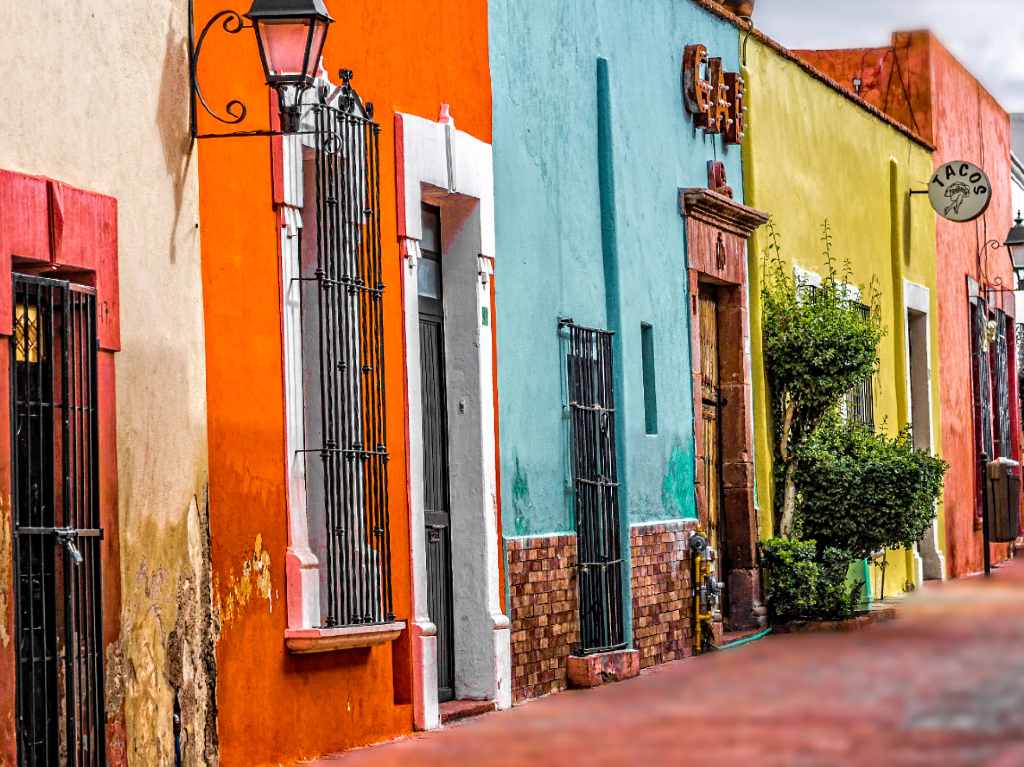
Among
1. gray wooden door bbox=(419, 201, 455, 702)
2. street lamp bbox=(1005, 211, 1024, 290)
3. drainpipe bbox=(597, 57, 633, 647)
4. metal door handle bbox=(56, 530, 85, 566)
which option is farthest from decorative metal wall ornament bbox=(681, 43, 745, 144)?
street lamp bbox=(1005, 211, 1024, 290)

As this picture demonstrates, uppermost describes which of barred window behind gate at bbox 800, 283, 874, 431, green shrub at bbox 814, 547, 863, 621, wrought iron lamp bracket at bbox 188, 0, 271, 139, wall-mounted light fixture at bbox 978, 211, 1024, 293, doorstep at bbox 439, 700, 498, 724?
wall-mounted light fixture at bbox 978, 211, 1024, 293

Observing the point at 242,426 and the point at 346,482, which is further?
the point at 346,482

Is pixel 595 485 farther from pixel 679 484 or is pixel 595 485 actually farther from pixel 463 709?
pixel 463 709

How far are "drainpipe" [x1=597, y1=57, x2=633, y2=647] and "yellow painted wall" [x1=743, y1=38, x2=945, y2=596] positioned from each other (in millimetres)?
3623

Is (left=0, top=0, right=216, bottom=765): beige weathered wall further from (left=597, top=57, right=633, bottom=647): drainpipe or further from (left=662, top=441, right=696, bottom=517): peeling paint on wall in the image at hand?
(left=662, top=441, right=696, bottom=517): peeling paint on wall

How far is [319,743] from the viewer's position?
9.40 metres

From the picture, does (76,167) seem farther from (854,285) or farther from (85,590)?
(854,285)

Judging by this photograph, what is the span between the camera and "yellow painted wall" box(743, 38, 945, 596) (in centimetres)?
1764

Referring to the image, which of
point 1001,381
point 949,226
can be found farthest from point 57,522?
point 1001,381

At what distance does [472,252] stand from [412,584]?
2.13 metres

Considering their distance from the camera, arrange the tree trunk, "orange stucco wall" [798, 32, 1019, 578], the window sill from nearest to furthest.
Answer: the window sill
the tree trunk
"orange stucco wall" [798, 32, 1019, 578]

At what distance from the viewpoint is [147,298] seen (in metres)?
8.26

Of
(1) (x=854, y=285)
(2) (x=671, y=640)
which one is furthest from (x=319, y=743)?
(1) (x=854, y=285)

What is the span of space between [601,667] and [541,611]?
0.73m
